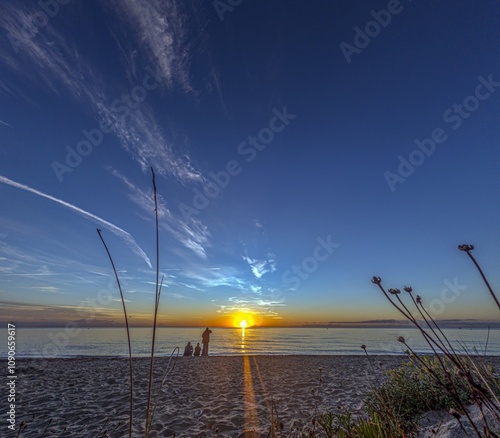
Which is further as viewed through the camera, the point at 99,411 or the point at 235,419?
the point at 99,411

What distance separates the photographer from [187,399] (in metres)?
9.61

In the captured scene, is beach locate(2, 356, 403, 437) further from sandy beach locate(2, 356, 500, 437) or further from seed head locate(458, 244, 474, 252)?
seed head locate(458, 244, 474, 252)

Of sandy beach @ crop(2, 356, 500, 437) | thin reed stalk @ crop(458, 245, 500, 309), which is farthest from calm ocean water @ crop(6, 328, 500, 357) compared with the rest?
thin reed stalk @ crop(458, 245, 500, 309)

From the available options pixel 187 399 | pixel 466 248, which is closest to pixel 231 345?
pixel 187 399

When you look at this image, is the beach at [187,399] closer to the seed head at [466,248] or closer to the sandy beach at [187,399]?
the sandy beach at [187,399]

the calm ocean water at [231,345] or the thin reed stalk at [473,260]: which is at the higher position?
the thin reed stalk at [473,260]

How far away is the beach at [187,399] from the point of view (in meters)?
7.11

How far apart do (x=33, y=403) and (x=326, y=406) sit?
30.0 ft

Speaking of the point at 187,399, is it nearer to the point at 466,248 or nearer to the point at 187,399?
the point at 187,399

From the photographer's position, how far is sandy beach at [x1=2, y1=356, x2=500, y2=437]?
23.1ft

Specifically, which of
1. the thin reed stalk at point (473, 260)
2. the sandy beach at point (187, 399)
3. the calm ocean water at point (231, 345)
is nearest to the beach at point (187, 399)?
the sandy beach at point (187, 399)

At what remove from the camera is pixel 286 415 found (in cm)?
780

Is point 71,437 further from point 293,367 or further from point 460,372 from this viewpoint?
A: point 293,367

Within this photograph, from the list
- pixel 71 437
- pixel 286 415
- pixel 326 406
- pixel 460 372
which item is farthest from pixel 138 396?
pixel 460 372
